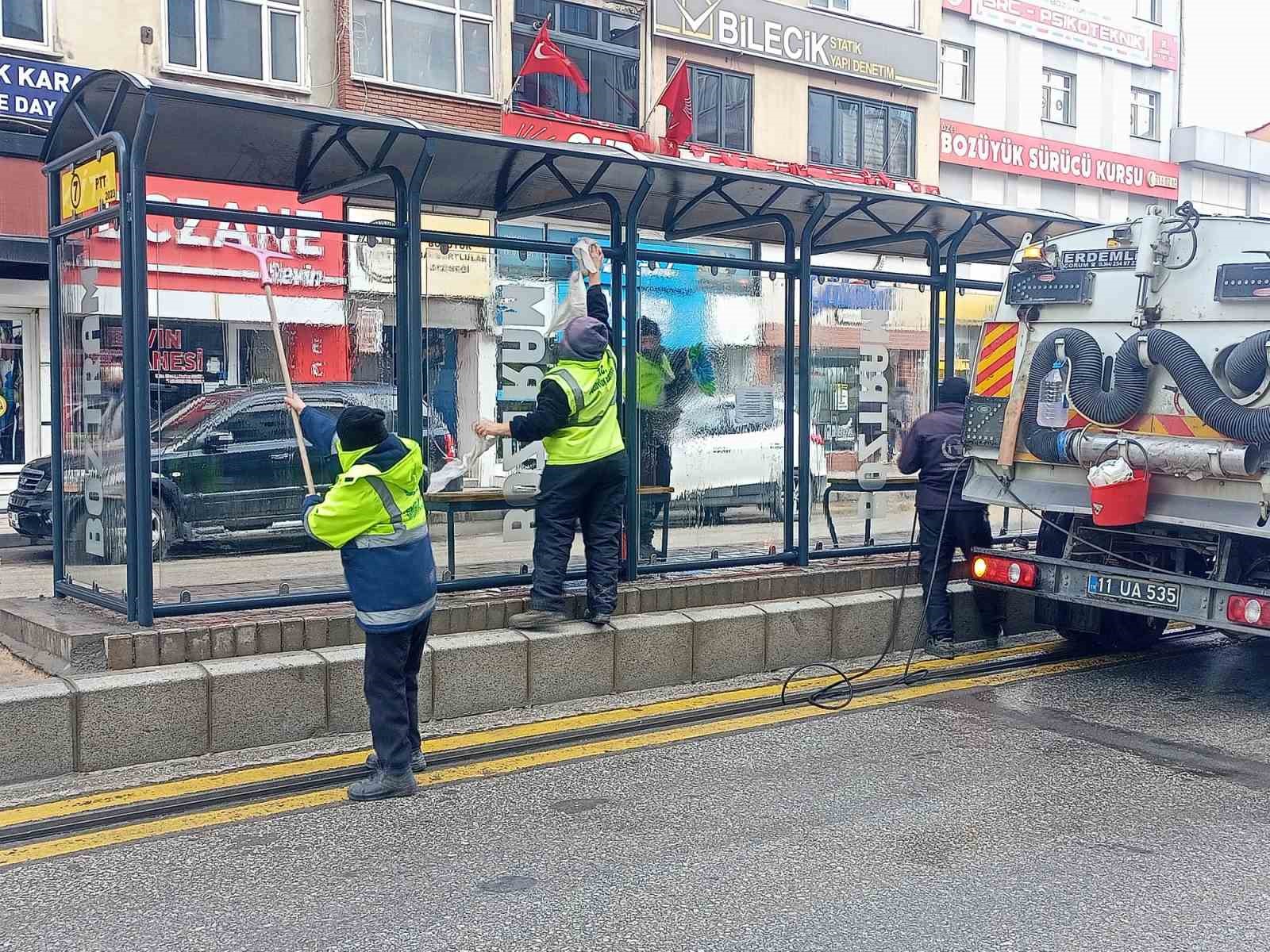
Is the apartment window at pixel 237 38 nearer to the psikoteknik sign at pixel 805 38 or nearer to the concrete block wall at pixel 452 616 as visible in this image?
the psikoteknik sign at pixel 805 38

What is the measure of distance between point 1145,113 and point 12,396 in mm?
27522

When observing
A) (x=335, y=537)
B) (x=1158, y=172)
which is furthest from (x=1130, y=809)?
(x=1158, y=172)

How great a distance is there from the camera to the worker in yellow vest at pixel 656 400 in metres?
8.44

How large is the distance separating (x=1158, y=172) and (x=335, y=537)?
32299 millimetres

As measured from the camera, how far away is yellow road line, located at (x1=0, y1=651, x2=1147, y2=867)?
4859mm

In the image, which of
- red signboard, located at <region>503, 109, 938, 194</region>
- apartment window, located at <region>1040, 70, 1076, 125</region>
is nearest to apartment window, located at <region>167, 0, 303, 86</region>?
red signboard, located at <region>503, 109, 938, 194</region>

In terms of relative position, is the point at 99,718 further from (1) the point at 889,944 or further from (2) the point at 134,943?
(1) the point at 889,944

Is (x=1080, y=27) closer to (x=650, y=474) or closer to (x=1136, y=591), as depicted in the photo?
(x=650, y=474)

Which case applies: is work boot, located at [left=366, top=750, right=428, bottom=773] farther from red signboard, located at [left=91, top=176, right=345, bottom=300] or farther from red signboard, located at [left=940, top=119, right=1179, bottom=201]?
red signboard, located at [left=940, top=119, right=1179, bottom=201]

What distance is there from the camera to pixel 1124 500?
7.16m

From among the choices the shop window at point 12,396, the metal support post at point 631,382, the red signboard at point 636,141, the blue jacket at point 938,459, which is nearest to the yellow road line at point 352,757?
the blue jacket at point 938,459

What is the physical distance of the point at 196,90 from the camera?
20.7ft

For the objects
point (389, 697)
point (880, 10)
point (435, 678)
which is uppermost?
point (880, 10)

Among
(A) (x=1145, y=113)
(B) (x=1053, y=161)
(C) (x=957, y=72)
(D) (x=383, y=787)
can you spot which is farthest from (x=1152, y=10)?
(D) (x=383, y=787)
